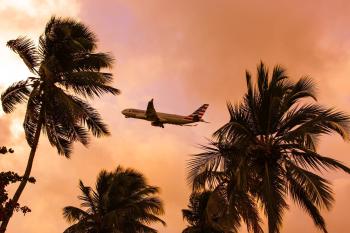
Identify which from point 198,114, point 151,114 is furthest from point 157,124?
point 198,114

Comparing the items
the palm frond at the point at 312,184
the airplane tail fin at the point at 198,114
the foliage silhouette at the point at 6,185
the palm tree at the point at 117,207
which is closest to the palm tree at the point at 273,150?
the palm frond at the point at 312,184

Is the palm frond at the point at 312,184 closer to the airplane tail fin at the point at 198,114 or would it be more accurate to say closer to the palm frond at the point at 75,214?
the palm frond at the point at 75,214

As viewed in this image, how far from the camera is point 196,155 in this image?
18203mm

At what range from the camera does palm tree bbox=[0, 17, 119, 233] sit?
23.3m

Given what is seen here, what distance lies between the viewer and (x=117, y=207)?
33188mm

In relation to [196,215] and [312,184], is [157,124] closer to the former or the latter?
[196,215]

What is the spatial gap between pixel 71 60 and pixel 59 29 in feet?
5.59

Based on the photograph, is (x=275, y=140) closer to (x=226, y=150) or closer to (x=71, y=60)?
(x=226, y=150)

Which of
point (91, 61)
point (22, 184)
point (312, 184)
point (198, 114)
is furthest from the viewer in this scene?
point (198, 114)

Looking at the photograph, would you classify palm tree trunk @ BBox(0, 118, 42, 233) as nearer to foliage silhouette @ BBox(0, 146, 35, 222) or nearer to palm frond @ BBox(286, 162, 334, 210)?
foliage silhouette @ BBox(0, 146, 35, 222)

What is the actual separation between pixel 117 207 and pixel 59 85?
11838 millimetres

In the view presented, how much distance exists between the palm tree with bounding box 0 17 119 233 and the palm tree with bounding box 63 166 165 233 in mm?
8605

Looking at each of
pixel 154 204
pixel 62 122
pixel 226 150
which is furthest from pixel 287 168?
pixel 154 204

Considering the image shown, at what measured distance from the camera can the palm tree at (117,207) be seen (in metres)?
32.0
